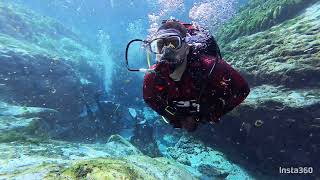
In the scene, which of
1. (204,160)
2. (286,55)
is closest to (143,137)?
(204,160)

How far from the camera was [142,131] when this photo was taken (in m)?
10.7

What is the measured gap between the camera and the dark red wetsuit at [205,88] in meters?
3.26

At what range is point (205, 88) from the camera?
3.35m

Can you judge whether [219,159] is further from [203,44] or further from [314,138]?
[203,44]

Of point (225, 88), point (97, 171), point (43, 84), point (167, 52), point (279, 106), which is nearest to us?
point (167, 52)

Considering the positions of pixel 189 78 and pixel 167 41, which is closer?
pixel 167 41

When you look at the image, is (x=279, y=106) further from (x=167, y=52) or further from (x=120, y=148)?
(x=120, y=148)

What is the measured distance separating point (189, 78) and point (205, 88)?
0.23m

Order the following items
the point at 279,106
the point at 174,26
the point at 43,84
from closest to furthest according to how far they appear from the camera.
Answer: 1. the point at 174,26
2. the point at 279,106
3. the point at 43,84

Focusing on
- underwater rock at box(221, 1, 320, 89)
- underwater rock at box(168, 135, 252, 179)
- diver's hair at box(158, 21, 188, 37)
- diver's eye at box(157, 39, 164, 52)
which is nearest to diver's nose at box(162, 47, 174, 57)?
diver's eye at box(157, 39, 164, 52)

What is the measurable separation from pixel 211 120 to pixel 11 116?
7182mm

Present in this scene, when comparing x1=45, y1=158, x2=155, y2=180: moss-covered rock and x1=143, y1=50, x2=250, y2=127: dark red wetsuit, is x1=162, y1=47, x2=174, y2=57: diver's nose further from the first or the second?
x1=45, y1=158, x2=155, y2=180: moss-covered rock

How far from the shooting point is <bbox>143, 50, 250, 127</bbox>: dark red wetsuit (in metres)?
3.26

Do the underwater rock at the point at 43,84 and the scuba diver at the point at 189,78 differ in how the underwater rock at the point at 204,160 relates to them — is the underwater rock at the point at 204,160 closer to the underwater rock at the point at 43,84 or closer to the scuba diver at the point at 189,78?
the scuba diver at the point at 189,78
